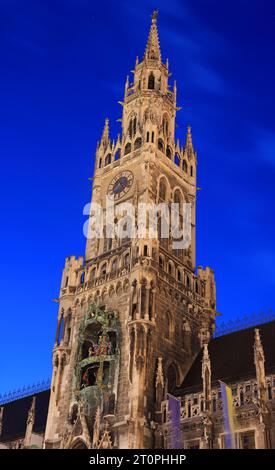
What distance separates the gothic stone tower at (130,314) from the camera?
1839 inches

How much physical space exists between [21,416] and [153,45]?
145 ft

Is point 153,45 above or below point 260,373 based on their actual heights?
above

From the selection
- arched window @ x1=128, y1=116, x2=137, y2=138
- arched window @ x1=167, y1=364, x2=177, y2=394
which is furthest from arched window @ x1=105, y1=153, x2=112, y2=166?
arched window @ x1=167, y1=364, x2=177, y2=394

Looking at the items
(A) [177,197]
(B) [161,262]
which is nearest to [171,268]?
(B) [161,262]

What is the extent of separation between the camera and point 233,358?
5009 centimetres

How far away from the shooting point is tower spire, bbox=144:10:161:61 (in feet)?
237

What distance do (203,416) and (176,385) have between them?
328 inches

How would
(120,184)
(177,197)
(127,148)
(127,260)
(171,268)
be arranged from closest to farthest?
1. (127,260)
2. (171,268)
3. (120,184)
4. (177,197)
5. (127,148)

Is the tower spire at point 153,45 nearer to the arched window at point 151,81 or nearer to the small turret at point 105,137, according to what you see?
the arched window at point 151,81

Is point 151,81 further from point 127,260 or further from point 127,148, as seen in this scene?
point 127,260

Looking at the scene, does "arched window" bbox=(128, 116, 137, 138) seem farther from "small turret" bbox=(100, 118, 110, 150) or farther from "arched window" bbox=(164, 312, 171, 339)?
"arched window" bbox=(164, 312, 171, 339)

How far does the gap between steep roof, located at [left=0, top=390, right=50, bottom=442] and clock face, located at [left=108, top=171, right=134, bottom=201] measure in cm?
2236
